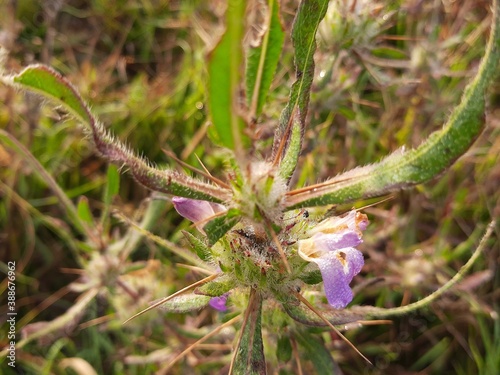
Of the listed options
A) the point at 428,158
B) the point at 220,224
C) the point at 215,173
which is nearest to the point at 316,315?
the point at 220,224

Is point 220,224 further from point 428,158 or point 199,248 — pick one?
point 428,158

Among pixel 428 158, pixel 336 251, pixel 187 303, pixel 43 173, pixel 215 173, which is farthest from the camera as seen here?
pixel 215 173

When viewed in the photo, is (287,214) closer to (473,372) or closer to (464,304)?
(464,304)

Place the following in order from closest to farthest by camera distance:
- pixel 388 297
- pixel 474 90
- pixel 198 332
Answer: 1. pixel 474 90
2. pixel 198 332
3. pixel 388 297

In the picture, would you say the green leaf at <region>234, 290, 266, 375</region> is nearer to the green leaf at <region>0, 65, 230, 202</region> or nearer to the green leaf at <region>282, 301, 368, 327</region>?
the green leaf at <region>282, 301, 368, 327</region>

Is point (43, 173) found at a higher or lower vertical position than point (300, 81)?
higher

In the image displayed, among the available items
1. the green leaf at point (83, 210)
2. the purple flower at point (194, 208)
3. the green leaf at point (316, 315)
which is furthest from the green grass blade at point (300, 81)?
the green leaf at point (83, 210)

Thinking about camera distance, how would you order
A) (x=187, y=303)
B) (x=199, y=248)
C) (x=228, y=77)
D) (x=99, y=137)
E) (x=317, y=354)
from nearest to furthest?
(x=228, y=77) < (x=99, y=137) < (x=199, y=248) < (x=187, y=303) < (x=317, y=354)

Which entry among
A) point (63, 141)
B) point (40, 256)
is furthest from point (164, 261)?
point (63, 141)
